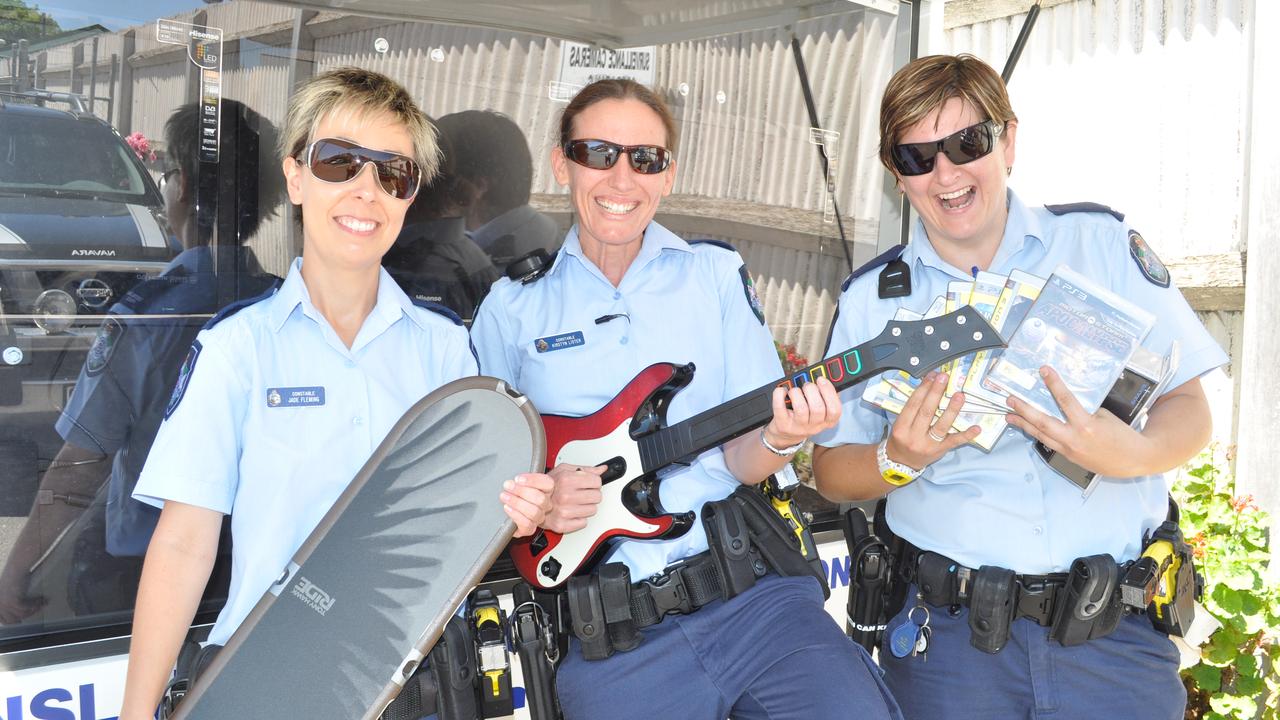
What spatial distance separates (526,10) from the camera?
299 cm

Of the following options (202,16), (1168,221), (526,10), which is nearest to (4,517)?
(202,16)

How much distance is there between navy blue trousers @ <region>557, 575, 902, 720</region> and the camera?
6.11 ft

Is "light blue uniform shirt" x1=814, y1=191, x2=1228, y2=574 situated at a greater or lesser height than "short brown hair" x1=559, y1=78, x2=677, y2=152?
lesser

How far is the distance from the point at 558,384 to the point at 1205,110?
3.42m

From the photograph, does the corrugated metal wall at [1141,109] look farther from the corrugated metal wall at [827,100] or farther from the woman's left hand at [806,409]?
the woman's left hand at [806,409]

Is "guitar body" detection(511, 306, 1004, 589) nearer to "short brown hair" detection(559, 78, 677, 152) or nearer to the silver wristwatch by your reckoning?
the silver wristwatch

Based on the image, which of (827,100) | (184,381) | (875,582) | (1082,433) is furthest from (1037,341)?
(827,100)

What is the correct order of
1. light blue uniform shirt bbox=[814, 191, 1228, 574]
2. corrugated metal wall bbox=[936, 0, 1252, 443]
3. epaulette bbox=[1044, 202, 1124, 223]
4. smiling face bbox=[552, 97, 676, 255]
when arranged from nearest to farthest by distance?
light blue uniform shirt bbox=[814, 191, 1228, 574] → epaulette bbox=[1044, 202, 1124, 223] → smiling face bbox=[552, 97, 676, 255] → corrugated metal wall bbox=[936, 0, 1252, 443]

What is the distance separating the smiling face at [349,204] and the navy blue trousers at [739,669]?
3.12 feet

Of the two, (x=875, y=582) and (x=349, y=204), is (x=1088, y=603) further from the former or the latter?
(x=349, y=204)

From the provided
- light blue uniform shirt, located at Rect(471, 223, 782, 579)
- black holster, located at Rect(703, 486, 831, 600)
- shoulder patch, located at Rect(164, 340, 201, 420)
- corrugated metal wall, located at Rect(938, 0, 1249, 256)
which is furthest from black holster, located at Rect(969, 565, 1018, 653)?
corrugated metal wall, located at Rect(938, 0, 1249, 256)

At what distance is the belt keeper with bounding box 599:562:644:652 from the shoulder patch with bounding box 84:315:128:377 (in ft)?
4.41

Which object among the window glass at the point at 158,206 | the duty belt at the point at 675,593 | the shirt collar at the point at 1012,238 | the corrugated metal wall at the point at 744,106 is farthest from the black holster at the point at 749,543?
the corrugated metal wall at the point at 744,106

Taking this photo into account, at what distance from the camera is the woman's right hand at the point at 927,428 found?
1870 millimetres
